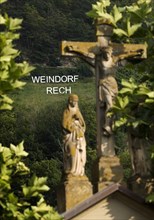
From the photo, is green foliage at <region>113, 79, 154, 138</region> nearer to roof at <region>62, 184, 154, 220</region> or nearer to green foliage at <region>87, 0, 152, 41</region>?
green foliage at <region>87, 0, 152, 41</region>

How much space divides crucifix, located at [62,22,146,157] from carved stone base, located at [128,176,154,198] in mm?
798

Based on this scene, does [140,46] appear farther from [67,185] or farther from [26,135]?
[26,135]

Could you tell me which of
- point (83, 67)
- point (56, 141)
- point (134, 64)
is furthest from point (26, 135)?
point (134, 64)

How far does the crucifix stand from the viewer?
16234 millimetres

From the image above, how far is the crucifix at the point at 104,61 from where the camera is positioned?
639 inches

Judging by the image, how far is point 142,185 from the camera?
51.4 ft

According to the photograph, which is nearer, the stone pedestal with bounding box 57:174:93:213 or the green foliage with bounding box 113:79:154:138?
the green foliage with bounding box 113:79:154:138

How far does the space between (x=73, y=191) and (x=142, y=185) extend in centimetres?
133

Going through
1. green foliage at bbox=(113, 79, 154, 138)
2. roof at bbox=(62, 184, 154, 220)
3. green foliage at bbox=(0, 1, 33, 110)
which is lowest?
roof at bbox=(62, 184, 154, 220)

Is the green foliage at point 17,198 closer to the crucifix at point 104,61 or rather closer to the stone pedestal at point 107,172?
the stone pedestal at point 107,172

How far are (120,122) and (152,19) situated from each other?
2.38 metres

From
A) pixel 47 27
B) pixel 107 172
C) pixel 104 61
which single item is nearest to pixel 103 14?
pixel 104 61

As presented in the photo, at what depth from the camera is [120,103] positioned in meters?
14.1

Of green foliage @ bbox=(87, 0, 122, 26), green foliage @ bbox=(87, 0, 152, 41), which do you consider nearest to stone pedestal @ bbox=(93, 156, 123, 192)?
green foliage @ bbox=(87, 0, 152, 41)
